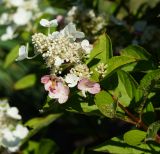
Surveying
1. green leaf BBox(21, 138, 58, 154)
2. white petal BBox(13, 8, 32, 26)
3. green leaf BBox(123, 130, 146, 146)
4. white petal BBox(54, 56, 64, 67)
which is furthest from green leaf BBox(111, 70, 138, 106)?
white petal BBox(13, 8, 32, 26)

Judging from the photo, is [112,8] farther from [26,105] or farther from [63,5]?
[26,105]

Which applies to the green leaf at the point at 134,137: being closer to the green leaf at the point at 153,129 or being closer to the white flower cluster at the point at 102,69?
the green leaf at the point at 153,129

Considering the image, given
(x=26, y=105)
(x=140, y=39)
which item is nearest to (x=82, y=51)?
(x=140, y=39)

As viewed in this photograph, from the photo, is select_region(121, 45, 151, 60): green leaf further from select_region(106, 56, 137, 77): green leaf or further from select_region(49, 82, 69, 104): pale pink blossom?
select_region(49, 82, 69, 104): pale pink blossom

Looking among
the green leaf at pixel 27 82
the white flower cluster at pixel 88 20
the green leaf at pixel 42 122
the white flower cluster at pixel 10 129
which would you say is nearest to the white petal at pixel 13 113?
the white flower cluster at pixel 10 129

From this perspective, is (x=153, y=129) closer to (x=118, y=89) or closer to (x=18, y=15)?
(x=118, y=89)

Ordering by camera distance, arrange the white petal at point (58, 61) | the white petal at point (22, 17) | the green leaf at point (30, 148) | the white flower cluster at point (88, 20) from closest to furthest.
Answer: the white petal at point (58, 61), the white flower cluster at point (88, 20), the green leaf at point (30, 148), the white petal at point (22, 17)
